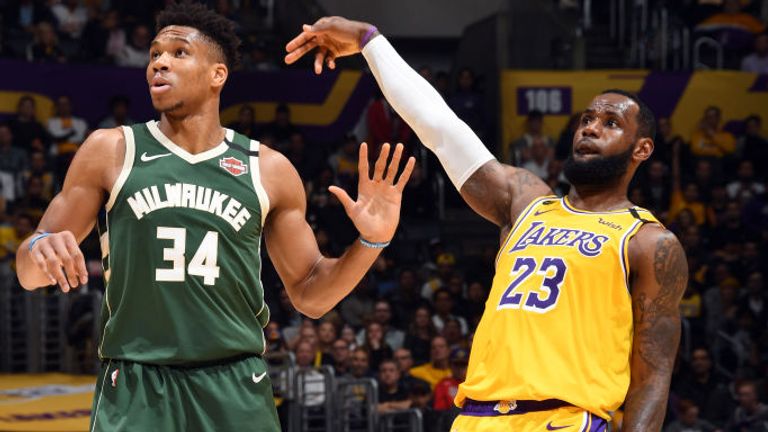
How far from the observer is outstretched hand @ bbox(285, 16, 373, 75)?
5.73 metres

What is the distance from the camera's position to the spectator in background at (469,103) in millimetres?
17500

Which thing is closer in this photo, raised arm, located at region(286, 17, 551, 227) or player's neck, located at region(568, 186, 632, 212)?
player's neck, located at region(568, 186, 632, 212)

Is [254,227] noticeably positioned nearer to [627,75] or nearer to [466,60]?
[627,75]

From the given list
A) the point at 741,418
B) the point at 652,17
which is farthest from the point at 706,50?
the point at 741,418

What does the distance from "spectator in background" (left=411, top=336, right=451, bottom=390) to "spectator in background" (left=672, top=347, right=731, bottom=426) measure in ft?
7.75

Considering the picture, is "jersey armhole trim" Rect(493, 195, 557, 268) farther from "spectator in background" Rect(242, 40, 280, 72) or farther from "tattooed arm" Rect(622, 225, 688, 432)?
"spectator in background" Rect(242, 40, 280, 72)

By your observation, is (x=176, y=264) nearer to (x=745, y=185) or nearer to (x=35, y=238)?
(x=35, y=238)

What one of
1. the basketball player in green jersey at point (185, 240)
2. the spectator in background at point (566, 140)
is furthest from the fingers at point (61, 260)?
the spectator in background at point (566, 140)

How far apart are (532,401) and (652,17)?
633 inches

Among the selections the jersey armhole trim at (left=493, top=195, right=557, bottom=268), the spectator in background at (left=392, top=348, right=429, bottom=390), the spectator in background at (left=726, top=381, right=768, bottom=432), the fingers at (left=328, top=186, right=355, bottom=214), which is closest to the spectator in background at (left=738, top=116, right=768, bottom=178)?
the spectator in background at (left=726, top=381, right=768, bottom=432)

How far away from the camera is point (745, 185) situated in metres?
16.9

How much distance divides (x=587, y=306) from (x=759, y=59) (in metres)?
14.3

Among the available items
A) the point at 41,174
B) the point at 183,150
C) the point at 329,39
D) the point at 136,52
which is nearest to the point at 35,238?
the point at 183,150

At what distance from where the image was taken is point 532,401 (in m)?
5.03
